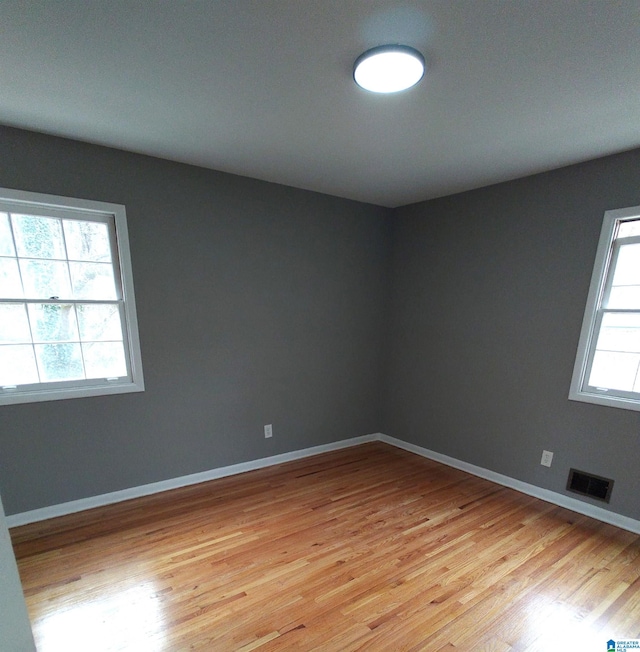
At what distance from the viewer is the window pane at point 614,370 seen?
237 centimetres

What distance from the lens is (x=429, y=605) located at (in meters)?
1.72

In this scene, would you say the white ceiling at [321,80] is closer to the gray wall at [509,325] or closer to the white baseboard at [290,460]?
the gray wall at [509,325]

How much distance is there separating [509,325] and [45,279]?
11.5 feet

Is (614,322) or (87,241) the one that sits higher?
(87,241)

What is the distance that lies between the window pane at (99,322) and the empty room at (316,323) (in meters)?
0.01

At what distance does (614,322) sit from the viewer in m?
2.42

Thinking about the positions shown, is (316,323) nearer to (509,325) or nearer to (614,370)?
(509,325)

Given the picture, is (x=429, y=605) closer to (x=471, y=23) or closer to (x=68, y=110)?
(x=471, y=23)

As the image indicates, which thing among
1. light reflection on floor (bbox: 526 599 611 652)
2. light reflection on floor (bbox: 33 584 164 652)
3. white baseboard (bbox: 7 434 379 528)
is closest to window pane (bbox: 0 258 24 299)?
white baseboard (bbox: 7 434 379 528)

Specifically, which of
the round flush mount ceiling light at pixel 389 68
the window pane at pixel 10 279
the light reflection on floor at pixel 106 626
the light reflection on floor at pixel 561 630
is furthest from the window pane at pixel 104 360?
the light reflection on floor at pixel 561 630

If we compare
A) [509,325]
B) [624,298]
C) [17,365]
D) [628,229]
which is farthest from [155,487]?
[628,229]

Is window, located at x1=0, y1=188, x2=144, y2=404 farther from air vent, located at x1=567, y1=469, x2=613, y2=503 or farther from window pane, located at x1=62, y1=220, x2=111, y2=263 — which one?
air vent, located at x1=567, y1=469, x2=613, y2=503

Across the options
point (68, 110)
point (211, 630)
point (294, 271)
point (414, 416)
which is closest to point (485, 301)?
point (414, 416)
